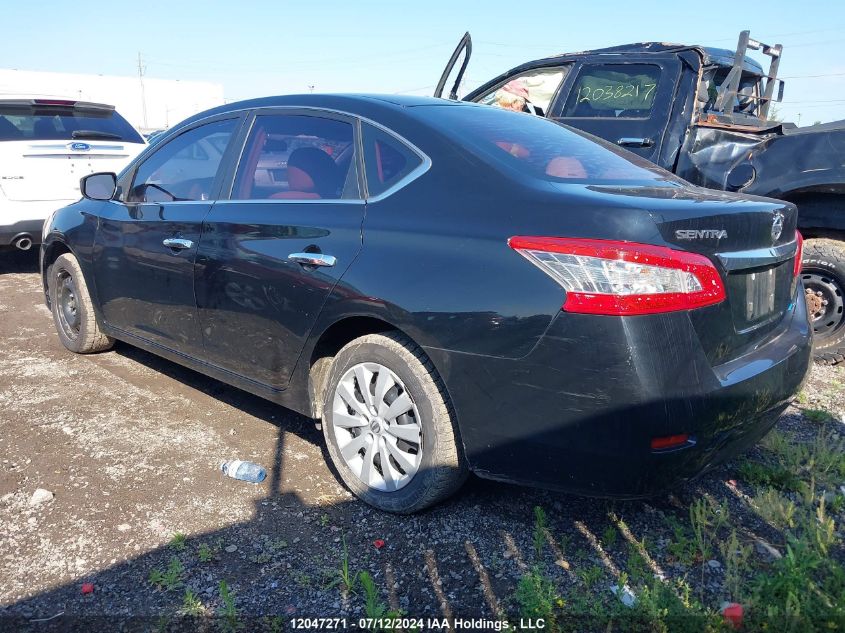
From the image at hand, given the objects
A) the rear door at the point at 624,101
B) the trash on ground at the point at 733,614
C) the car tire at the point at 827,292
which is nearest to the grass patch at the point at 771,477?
the trash on ground at the point at 733,614

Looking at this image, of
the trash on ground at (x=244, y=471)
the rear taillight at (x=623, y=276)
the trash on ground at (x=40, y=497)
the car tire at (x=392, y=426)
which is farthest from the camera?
the trash on ground at (x=244, y=471)

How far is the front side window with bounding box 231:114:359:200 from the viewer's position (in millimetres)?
3176

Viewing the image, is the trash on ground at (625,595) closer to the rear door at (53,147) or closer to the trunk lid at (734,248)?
the trunk lid at (734,248)

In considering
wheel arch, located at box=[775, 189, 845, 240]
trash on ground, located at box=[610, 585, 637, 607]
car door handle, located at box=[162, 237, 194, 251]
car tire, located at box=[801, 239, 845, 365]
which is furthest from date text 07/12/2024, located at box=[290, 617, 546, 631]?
wheel arch, located at box=[775, 189, 845, 240]

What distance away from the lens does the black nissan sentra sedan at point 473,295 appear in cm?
230

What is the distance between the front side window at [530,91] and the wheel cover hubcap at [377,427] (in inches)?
148

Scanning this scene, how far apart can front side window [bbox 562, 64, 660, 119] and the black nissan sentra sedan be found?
224 cm

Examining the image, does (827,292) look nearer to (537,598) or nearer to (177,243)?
(537,598)

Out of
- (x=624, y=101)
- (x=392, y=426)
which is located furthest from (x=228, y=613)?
(x=624, y=101)

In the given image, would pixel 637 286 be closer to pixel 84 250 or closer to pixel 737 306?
pixel 737 306

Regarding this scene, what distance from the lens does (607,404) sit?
7.53ft

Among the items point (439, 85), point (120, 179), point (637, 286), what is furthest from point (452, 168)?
point (439, 85)

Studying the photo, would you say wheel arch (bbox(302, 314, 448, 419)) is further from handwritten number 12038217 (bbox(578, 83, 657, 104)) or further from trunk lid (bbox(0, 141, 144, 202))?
trunk lid (bbox(0, 141, 144, 202))

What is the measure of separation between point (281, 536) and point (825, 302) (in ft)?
13.3
